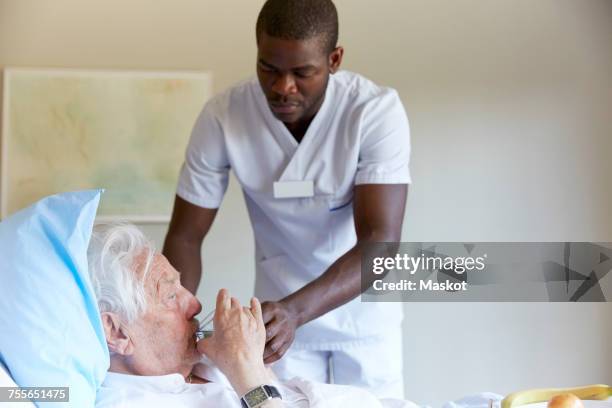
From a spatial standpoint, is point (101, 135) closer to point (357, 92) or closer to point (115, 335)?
point (357, 92)

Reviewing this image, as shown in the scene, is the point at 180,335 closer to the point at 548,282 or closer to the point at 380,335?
the point at 380,335

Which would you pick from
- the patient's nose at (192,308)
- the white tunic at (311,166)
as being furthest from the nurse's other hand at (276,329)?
the white tunic at (311,166)

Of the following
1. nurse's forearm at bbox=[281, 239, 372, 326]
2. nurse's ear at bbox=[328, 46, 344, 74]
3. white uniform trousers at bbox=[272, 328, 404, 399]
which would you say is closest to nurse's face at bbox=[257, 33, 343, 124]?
nurse's ear at bbox=[328, 46, 344, 74]

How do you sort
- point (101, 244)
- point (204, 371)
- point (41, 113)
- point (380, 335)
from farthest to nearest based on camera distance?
point (41, 113), point (380, 335), point (204, 371), point (101, 244)

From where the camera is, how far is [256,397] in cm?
143

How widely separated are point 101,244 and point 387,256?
0.72 metres

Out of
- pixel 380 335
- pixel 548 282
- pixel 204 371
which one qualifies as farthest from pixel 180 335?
pixel 548 282

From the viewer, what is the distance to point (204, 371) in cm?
174

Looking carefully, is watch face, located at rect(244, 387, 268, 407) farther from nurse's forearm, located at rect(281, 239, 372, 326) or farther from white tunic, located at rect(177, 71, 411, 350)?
Answer: white tunic, located at rect(177, 71, 411, 350)

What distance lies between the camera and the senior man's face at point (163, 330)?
1591 mm

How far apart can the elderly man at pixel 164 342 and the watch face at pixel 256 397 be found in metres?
0.02

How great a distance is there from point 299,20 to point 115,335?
0.84 metres

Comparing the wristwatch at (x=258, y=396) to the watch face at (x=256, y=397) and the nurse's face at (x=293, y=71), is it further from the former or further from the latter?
the nurse's face at (x=293, y=71)

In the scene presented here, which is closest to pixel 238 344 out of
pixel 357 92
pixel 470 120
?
pixel 357 92
